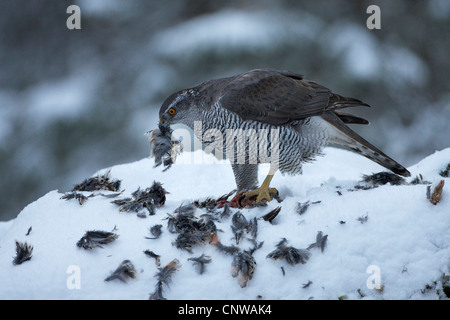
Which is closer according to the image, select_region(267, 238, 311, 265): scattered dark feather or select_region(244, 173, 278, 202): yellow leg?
select_region(267, 238, 311, 265): scattered dark feather

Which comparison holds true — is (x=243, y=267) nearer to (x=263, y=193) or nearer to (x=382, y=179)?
(x=263, y=193)

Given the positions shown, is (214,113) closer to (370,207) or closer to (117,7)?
(370,207)

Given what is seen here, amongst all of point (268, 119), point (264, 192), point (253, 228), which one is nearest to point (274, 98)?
point (268, 119)

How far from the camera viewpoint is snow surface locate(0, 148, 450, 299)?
218 centimetres

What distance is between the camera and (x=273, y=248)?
235 centimetres

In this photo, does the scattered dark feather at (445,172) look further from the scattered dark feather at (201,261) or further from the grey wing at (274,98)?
the scattered dark feather at (201,261)

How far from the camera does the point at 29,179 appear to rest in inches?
322

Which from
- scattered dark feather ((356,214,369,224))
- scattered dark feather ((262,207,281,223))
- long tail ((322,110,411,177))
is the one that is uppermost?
long tail ((322,110,411,177))

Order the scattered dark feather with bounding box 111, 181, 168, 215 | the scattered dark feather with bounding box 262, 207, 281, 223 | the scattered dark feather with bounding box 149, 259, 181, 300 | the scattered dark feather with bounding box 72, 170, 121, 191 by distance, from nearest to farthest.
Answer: the scattered dark feather with bounding box 149, 259, 181, 300 → the scattered dark feather with bounding box 262, 207, 281, 223 → the scattered dark feather with bounding box 111, 181, 168, 215 → the scattered dark feather with bounding box 72, 170, 121, 191

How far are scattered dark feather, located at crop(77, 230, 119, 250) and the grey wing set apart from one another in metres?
1.15

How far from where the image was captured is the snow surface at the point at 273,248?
2.18m

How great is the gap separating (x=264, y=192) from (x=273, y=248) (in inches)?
31.4

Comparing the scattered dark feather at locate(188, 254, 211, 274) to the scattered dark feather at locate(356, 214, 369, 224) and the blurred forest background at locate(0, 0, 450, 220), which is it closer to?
the scattered dark feather at locate(356, 214, 369, 224)

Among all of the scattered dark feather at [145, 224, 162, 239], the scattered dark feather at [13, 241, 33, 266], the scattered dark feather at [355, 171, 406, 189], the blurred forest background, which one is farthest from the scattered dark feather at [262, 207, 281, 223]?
the blurred forest background
